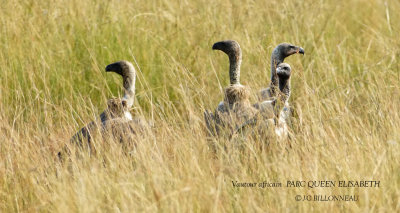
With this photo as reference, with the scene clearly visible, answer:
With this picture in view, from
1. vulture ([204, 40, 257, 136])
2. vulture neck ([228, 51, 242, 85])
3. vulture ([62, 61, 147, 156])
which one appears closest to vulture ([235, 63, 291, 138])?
vulture ([204, 40, 257, 136])

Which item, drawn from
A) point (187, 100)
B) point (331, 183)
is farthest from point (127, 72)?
point (331, 183)

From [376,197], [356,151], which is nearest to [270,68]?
[356,151]

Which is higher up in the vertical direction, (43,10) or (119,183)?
(43,10)

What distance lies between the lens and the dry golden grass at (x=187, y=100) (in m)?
4.03

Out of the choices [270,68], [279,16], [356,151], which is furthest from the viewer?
[279,16]

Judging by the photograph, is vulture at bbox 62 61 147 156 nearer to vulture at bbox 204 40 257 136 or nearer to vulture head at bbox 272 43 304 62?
vulture at bbox 204 40 257 136

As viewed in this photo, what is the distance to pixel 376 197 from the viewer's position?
389cm

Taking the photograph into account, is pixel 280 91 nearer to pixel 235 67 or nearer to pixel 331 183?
pixel 235 67

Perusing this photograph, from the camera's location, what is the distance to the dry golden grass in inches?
159

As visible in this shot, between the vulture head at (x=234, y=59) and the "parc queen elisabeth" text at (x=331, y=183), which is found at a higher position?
the vulture head at (x=234, y=59)

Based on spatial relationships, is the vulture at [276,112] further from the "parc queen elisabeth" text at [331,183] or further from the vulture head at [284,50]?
the "parc queen elisabeth" text at [331,183]

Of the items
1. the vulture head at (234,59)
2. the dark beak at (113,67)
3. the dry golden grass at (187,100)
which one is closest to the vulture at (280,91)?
the dry golden grass at (187,100)

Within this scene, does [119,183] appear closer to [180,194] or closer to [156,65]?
[180,194]

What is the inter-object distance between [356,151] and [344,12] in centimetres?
487
